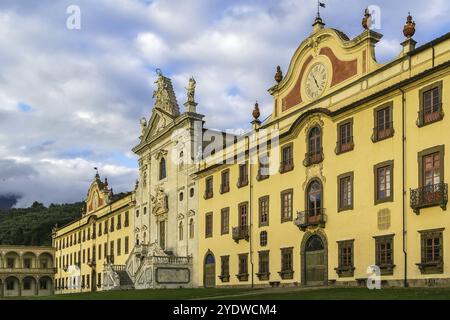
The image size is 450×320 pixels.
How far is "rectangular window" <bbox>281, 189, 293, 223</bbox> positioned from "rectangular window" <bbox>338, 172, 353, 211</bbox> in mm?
4868

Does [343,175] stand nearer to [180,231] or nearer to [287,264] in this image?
[287,264]

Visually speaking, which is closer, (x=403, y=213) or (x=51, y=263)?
(x=403, y=213)

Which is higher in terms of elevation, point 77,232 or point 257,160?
point 257,160

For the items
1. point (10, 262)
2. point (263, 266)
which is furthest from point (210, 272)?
point (10, 262)

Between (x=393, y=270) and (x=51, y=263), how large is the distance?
8864 centimetres

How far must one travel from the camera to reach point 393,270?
32.2 m

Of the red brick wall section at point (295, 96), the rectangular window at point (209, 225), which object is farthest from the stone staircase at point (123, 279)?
the red brick wall section at point (295, 96)

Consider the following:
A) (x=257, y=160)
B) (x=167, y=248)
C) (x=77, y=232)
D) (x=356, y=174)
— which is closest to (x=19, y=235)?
(x=77, y=232)

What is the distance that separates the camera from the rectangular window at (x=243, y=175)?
152 ft

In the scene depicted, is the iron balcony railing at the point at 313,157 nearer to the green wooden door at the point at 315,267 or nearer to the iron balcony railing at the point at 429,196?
the green wooden door at the point at 315,267

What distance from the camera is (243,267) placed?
151 ft

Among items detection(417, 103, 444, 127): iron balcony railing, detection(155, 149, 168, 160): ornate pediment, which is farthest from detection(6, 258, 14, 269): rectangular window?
detection(417, 103, 444, 127): iron balcony railing

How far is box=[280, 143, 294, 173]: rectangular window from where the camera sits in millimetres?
41219
